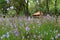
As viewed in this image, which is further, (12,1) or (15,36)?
(12,1)

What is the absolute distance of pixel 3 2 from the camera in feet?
37.5

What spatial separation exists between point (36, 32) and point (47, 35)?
0.18m

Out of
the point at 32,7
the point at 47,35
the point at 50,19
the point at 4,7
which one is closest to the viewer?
the point at 47,35

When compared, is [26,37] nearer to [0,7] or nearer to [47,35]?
[47,35]

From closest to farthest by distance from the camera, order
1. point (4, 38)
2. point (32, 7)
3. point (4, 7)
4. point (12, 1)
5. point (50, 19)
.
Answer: point (4, 38)
point (50, 19)
point (12, 1)
point (4, 7)
point (32, 7)

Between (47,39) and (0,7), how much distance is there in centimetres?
879

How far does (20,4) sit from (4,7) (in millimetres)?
1655

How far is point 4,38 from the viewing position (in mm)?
2629

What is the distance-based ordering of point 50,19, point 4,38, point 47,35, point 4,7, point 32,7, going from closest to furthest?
1. point 4,38
2. point 47,35
3. point 50,19
4. point 4,7
5. point 32,7

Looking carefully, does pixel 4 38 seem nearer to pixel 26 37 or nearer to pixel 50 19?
pixel 26 37

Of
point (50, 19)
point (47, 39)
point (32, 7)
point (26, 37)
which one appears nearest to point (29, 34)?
point (26, 37)

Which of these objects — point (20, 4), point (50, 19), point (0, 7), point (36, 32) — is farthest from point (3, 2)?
point (36, 32)

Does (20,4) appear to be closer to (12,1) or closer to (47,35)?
(12,1)

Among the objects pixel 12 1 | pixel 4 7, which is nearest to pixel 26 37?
pixel 12 1
